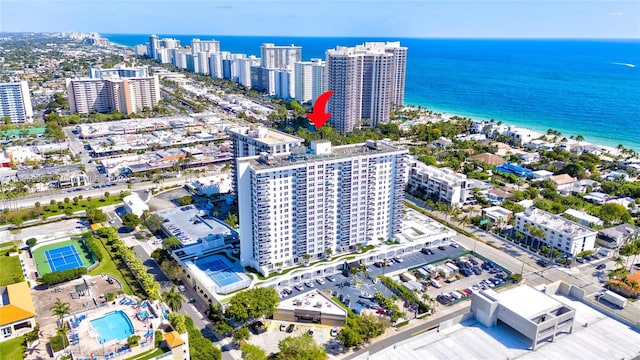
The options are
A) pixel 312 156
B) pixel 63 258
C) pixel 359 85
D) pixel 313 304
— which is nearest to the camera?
pixel 313 304

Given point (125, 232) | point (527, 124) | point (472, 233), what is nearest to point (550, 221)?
point (472, 233)

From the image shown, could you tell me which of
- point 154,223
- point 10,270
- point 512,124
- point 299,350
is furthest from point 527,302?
point 512,124

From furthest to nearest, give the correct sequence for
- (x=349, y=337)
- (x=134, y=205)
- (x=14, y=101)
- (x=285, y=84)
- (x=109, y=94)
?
(x=285, y=84)
(x=109, y=94)
(x=14, y=101)
(x=134, y=205)
(x=349, y=337)

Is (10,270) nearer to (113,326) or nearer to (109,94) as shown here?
(113,326)

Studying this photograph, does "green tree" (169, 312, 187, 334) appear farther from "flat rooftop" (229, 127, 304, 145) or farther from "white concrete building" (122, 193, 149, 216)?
"white concrete building" (122, 193, 149, 216)

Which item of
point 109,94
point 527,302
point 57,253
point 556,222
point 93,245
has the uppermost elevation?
point 109,94

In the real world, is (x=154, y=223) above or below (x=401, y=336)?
above

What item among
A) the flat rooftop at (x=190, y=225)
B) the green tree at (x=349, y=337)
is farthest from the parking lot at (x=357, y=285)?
the flat rooftop at (x=190, y=225)

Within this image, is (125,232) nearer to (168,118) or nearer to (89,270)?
(89,270)
